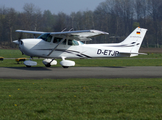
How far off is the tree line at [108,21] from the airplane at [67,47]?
67.7 meters

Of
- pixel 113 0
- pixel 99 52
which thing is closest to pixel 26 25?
pixel 113 0

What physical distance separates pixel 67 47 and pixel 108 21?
91745 millimetres

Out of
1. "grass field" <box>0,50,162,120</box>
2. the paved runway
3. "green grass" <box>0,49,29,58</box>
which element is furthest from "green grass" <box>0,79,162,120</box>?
"green grass" <box>0,49,29,58</box>

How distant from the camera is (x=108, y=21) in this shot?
108 meters

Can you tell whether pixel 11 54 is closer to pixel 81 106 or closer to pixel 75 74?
pixel 75 74

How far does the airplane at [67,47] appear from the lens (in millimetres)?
17188

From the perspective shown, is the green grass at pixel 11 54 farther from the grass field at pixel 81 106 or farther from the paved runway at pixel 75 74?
the grass field at pixel 81 106

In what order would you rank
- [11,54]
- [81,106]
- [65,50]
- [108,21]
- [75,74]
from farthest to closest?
[108,21] → [11,54] → [65,50] → [75,74] → [81,106]

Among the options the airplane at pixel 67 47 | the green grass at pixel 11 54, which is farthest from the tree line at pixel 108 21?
the airplane at pixel 67 47

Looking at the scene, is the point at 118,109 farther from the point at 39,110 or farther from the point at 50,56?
the point at 50,56

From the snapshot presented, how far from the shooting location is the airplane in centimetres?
1719

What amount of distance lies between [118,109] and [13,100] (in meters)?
2.87

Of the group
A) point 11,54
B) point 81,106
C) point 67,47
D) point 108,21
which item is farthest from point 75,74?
point 108,21

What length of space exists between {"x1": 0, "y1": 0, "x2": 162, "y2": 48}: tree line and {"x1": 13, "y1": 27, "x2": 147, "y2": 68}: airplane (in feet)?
222
